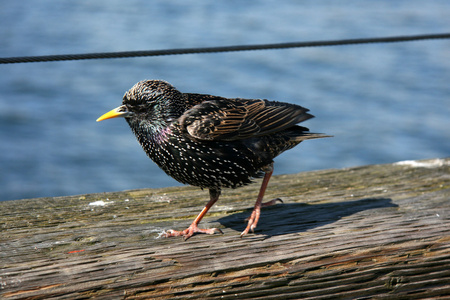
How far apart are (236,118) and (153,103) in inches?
20.0

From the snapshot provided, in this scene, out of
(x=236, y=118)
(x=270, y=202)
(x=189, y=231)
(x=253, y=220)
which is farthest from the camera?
(x=270, y=202)

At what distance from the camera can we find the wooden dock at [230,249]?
8.64 feet

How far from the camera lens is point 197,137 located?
3.30m

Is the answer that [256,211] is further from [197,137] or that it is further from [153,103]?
[153,103]

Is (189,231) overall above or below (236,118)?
below

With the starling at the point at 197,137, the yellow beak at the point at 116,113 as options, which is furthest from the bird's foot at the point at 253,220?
the yellow beak at the point at 116,113

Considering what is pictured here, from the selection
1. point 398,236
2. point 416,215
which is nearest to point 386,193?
point 416,215

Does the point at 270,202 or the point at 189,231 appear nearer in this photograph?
the point at 189,231

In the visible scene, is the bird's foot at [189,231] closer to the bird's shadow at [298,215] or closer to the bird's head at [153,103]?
the bird's shadow at [298,215]

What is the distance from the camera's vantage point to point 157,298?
2.60 m

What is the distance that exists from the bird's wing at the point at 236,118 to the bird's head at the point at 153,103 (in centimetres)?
9

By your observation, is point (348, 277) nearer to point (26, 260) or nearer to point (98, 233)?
point (98, 233)

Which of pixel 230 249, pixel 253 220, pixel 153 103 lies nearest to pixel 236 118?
pixel 153 103

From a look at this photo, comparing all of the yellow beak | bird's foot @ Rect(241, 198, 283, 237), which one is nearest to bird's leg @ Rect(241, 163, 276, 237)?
bird's foot @ Rect(241, 198, 283, 237)
